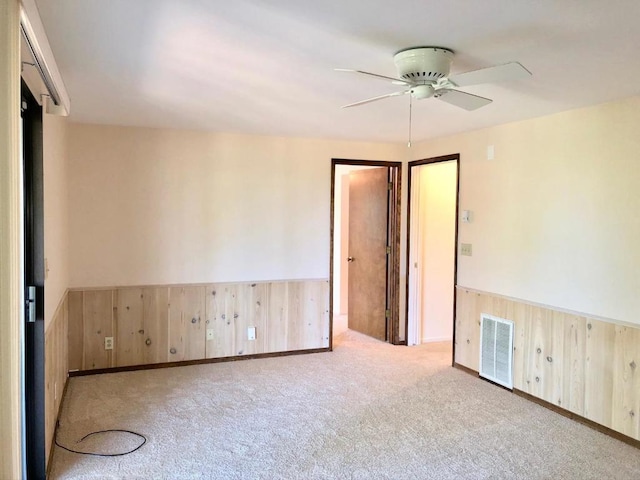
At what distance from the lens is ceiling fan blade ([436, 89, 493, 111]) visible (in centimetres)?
248

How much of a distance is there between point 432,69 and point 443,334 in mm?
4162

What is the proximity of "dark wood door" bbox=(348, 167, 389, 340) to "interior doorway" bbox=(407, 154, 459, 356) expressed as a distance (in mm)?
313

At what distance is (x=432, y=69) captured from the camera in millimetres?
2301

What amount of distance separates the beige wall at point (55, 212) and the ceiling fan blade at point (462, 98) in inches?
87.4

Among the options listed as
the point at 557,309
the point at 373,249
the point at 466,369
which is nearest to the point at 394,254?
the point at 373,249

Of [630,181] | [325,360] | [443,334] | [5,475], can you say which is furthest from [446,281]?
[5,475]

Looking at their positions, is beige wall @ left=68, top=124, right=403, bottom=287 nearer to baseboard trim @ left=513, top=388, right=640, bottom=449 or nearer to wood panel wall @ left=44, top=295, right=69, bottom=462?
wood panel wall @ left=44, top=295, right=69, bottom=462

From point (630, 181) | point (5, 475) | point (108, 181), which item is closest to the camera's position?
point (5, 475)

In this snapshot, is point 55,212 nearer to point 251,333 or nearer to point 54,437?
point 54,437

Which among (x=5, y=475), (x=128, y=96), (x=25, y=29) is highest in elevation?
(x=128, y=96)

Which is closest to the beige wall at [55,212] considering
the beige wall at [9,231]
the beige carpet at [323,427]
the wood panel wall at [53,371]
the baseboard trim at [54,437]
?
the wood panel wall at [53,371]

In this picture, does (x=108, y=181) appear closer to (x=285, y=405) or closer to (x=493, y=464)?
(x=285, y=405)

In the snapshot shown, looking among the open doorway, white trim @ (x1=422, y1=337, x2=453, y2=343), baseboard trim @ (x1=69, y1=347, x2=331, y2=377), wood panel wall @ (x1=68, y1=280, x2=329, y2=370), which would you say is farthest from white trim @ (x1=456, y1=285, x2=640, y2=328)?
baseboard trim @ (x1=69, y1=347, x2=331, y2=377)

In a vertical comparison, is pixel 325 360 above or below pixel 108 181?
below
